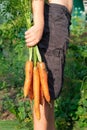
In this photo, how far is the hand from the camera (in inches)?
131

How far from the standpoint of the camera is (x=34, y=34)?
3.34 metres

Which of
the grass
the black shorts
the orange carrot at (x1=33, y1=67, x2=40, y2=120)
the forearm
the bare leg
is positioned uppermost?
the forearm

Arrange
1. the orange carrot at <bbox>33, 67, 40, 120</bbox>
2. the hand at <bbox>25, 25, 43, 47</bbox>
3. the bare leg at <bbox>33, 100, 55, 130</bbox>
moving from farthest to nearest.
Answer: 1. the bare leg at <bbox>33, 100, 55, 130</bbox>
2. the orange carrot at <bbox>33, 67, 40, 120</bbox>
3. the hand at <bbox>25, 25, 43, 47</bbox>

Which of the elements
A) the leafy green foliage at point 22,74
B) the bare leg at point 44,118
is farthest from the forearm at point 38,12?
the leafy green foliage at point 22,74

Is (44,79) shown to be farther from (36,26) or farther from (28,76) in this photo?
(36,26)

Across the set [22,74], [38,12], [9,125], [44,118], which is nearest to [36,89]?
[44,118]

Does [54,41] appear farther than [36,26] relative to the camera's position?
Yes

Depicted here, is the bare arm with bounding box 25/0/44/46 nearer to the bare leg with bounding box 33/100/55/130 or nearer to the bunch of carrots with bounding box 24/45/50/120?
the bunch of carrots with bounding box 24/45/50/120

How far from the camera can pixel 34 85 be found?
3.48 m

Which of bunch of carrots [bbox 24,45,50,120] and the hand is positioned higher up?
the hand

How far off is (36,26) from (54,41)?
0.25 meters

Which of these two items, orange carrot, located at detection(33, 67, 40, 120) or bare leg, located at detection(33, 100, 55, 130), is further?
bare leg, located at detection(33, 100, 55, 130)

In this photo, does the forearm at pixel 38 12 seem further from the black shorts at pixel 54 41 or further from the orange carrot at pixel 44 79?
the orange carrot at pixel 44 79

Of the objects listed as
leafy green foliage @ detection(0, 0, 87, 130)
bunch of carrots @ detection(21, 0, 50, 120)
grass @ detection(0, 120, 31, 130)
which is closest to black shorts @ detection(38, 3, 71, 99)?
bunch of carrots @ detection(21, 0, 50, 120)
